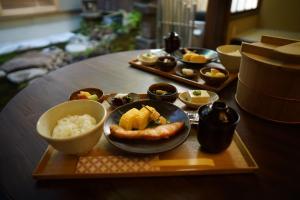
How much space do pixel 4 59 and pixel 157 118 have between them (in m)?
3.94

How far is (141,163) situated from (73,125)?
0.31 metres


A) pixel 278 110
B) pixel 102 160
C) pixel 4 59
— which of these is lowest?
pixel 4 59

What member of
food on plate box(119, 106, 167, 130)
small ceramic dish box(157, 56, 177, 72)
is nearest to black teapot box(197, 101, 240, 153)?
food on plate box(119, 106, 167, 130)

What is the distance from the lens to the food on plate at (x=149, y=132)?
0.91 metres

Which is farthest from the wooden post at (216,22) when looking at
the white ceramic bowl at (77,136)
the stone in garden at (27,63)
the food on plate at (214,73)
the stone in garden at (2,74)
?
the stone in garden at (2,74)

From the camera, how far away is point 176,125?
0.95 metres

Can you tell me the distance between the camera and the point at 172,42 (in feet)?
6.19

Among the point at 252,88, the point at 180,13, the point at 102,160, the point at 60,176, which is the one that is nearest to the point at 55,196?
the point at 60,176

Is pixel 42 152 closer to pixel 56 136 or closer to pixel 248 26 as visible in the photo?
pixel 56 136

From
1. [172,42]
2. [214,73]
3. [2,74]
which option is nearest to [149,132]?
[214,73]

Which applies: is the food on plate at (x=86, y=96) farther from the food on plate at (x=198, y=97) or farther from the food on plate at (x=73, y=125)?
the food on plate at (x=198, y=97)

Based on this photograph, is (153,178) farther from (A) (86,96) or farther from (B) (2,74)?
(B) (2,74)

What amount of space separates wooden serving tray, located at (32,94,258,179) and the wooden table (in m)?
0.02

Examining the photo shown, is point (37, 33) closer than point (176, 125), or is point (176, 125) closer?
point (176, 125)
